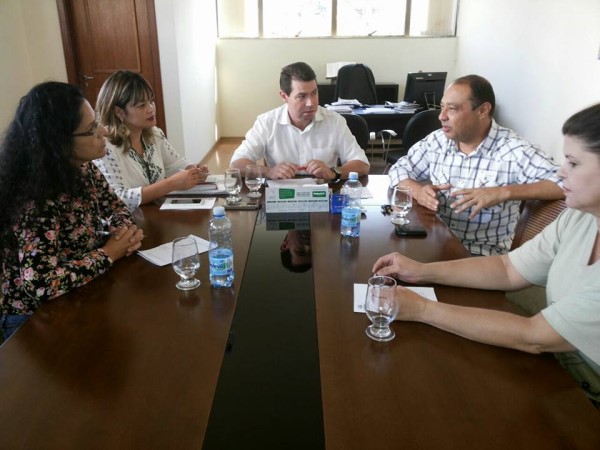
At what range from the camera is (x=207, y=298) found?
1.21m

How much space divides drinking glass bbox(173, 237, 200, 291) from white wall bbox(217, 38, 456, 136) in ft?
19.4

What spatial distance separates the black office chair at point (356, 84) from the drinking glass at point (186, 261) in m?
4.82

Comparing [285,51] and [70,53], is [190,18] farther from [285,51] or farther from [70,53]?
[285,51]

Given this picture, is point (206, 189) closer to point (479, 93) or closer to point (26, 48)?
point (479, 93)

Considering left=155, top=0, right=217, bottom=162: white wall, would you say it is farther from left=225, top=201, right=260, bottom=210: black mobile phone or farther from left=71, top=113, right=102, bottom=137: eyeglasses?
left=71, top=113, right=102, bottom=137: eyeglasses

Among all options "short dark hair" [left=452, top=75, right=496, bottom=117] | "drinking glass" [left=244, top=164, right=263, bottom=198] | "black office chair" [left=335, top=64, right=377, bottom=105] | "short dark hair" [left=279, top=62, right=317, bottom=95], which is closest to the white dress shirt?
"short dark hair" [left=279, top=62, right=317, bottom=95]

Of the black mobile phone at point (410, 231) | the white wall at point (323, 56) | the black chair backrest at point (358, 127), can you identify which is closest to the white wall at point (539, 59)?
the white wall at point (323, 56)

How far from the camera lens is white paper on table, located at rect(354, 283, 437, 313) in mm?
1166

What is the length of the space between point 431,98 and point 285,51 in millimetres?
2594

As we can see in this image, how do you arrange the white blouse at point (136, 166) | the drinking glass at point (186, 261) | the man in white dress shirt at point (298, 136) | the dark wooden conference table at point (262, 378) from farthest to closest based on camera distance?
the man in white dress shirt at point (298, 136)
the white blouse at point (136, 166)
the drinking glass at point (186, 261)
the dark wooden conference table at point (262, 378)

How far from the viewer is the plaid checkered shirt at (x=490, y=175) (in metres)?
1.95

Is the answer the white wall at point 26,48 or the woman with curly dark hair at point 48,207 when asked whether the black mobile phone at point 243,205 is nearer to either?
the woman with curly dark hair at point 48,207

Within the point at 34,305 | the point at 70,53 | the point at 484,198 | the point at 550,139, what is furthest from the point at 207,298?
the point at 70,53

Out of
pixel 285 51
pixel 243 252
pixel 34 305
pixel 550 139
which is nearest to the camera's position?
pixel 34 305
